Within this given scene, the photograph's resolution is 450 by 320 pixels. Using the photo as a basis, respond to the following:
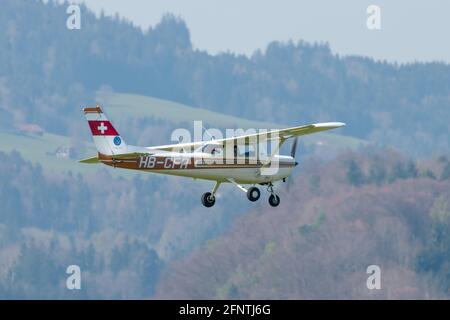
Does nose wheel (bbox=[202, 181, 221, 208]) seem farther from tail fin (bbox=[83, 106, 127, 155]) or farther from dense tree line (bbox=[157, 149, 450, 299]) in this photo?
dense tree line (bbox=[157, 149, 450, 299])

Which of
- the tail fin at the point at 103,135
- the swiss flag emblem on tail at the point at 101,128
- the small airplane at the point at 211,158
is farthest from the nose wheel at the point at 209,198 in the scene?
the swiss flag emblem on tail at the point at 101,128

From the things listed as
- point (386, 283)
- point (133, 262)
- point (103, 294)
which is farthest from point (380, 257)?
point (133, 262)

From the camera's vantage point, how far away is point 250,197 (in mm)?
41562

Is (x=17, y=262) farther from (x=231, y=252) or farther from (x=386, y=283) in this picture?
(x=386, y=283)

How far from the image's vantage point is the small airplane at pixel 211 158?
129 feet

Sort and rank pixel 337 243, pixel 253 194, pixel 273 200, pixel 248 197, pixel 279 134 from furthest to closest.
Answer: pixel 337 243 < pixel 253 194 < pixel 273 200 < pixel 248 197 < pixel 279 134

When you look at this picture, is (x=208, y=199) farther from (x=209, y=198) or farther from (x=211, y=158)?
(x=211, y=158)

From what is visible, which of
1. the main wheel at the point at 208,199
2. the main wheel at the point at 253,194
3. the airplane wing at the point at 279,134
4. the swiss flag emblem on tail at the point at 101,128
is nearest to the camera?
the swiss flag emblem on tail at the point at 101,128

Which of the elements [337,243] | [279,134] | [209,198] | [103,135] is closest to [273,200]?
[209,198]

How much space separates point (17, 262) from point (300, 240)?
130ft

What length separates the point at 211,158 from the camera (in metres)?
40.8

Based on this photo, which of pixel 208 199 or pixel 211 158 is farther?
pixel 208 199

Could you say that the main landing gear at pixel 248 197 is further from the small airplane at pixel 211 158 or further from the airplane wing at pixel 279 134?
A: the airplane wing at pixel 279 134

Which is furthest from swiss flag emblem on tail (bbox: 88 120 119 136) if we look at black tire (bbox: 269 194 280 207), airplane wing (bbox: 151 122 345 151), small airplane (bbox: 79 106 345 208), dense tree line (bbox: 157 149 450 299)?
dense tree line (bbox: 157 149 450 299)
